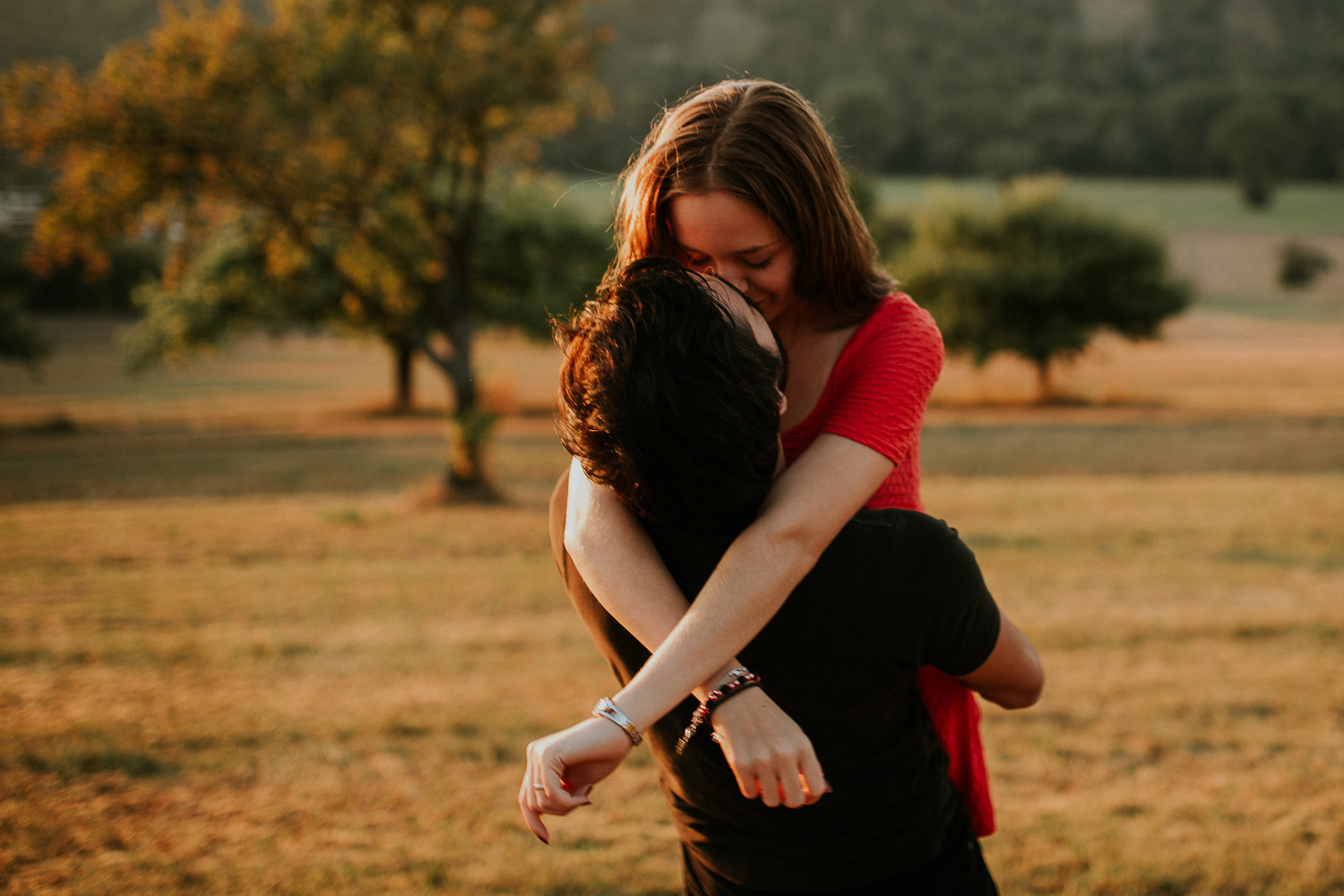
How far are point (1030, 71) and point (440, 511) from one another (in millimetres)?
98425

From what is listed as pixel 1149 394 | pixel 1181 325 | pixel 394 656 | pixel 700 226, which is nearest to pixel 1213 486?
pixel 394 656

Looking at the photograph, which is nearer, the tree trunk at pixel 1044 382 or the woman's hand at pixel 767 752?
the woman's hand at pixel 767 752

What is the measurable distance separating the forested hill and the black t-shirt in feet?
139

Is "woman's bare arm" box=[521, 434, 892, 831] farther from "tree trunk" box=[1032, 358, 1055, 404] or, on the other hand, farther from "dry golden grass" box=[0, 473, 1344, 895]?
"tree trunk" box=[1032, 358, 1055, 404]

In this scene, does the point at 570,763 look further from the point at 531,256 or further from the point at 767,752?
the point at 531,256

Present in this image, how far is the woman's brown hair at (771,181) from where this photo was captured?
145 centimetres

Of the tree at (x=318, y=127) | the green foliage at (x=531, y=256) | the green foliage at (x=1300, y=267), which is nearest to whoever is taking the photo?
the tree at (x=318, y=127)

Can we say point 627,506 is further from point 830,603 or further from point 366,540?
point 366,540

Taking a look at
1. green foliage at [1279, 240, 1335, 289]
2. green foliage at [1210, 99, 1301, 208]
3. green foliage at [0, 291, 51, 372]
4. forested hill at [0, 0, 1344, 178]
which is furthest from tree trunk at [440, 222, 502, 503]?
green foliage at [1210, 99, 1301, 208]

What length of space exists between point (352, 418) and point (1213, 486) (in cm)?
2119

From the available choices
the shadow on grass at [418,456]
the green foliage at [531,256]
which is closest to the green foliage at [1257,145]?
the shadow on grass at [418,456]

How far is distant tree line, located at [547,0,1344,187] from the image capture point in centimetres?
7425

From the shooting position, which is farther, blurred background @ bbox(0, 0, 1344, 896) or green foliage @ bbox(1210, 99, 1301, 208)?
green foliage @ bbox(1210, 99, 1301, 208)

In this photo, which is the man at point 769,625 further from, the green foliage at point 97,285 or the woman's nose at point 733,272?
the green foliage at point 97,285
